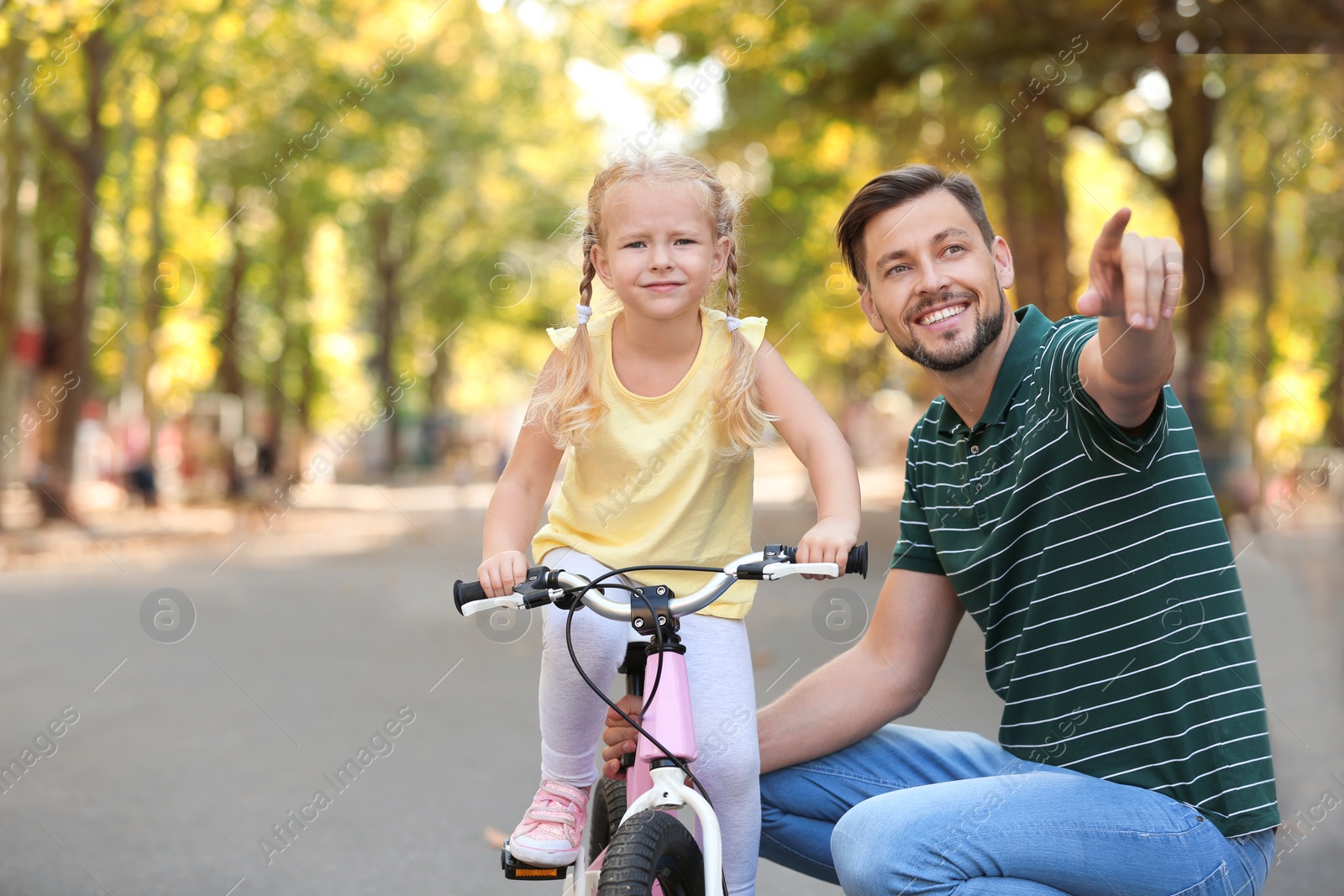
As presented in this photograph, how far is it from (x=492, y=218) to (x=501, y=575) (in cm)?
2910

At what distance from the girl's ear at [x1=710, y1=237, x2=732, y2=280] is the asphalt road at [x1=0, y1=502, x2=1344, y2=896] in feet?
7.53

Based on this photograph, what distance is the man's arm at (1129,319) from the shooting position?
2.02 m

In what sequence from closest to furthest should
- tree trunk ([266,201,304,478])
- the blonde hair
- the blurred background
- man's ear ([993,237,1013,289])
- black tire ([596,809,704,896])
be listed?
black tire ([596,809,704,896])
the blonde hair
man's ear ([993,237,1013,289])
the blurred background
tree trunk ([266,201,304,478])

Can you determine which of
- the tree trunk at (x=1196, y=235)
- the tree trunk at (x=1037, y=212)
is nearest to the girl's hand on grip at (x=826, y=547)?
the tree trunk at (x=1196, y=235)

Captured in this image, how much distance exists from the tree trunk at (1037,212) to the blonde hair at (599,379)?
1172 centimetres

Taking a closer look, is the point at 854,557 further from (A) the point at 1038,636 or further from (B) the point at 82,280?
(B) the point at 82,280

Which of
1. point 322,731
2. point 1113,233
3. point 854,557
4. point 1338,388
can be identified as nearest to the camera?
point 1113,233

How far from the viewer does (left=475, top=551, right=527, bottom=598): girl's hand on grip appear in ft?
8.23

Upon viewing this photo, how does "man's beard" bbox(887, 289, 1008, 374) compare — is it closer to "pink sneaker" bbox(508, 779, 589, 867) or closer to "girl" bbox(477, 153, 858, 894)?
"girl" bbox(477, 153, 858, 894)

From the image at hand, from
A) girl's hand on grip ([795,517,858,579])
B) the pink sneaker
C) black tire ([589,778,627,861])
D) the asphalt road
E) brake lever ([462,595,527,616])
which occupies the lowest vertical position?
the asphalt road

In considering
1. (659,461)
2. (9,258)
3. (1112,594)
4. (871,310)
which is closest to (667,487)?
(659,461)

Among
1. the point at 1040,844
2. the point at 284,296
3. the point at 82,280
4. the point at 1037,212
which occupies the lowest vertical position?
the point at 1040,844

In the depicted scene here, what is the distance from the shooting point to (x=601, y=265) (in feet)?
9.52

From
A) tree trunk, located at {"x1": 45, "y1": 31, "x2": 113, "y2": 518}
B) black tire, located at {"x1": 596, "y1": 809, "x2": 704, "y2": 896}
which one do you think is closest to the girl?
black tire, located at {"x1": 596, "y1": 809, "x2": 704, "y2": 896}
